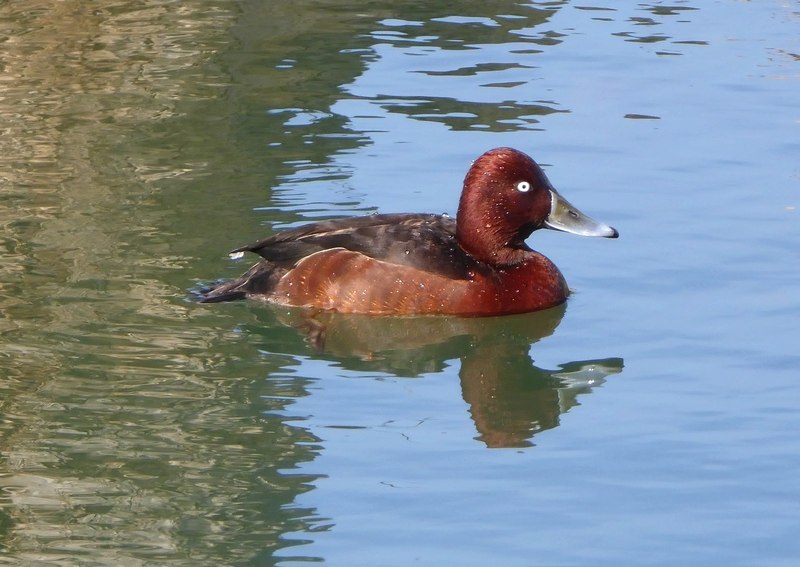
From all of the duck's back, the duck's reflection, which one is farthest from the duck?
the duck's reflection

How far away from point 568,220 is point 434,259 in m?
0.95

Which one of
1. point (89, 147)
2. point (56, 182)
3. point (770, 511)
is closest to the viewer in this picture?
point (770, 511)

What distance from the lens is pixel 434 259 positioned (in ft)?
31.9

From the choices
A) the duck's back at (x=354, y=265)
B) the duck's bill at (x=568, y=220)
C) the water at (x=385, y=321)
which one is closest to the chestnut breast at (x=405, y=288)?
the duck's back at (x=354, y=265)

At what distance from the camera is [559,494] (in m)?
7.07

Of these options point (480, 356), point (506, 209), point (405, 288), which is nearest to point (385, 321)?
point (405, 288)

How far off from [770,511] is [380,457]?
1.86 m

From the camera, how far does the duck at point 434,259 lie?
9711 millimetres

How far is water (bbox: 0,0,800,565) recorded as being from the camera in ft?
22.9

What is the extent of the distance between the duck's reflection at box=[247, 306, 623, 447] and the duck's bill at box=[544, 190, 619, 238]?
1.75 feet

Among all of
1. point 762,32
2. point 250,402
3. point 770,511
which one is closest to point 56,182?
point 250,402

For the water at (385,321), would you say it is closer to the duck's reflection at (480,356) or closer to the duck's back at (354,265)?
the duck's reflection at (480,356)

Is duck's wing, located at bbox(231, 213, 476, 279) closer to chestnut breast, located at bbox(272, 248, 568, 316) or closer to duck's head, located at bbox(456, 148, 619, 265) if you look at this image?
chestnut breast, located at bbox(272, 248, 568, 316)

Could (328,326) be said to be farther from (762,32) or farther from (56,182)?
(762,32)
